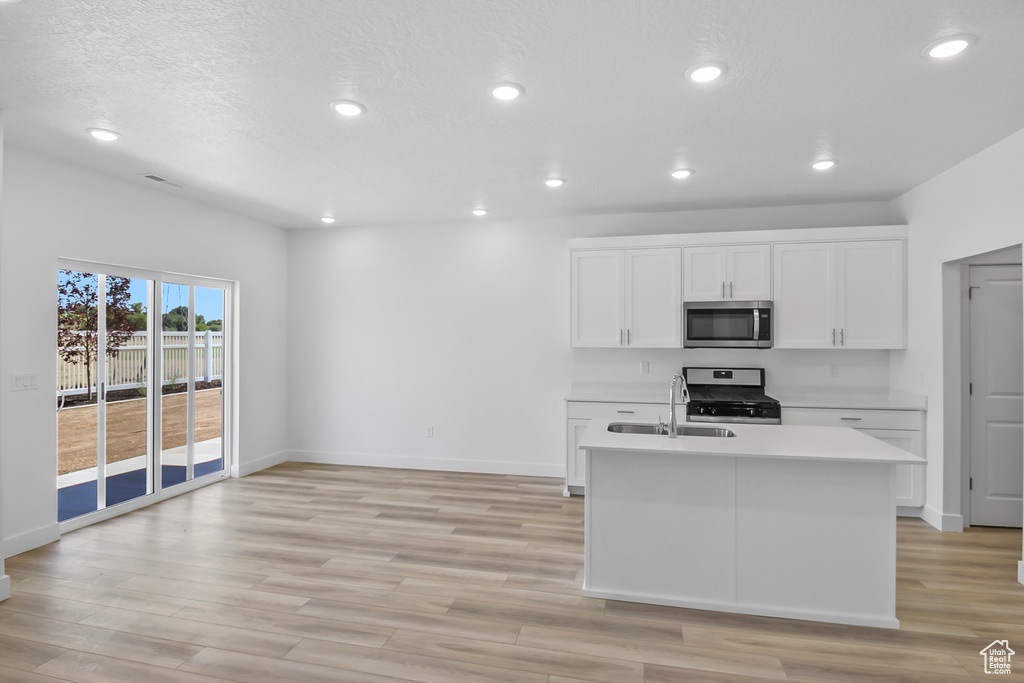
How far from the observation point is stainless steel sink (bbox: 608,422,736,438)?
10.5 feet

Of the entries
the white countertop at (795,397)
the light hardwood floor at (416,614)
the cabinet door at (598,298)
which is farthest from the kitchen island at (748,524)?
the cabinet door at (598,298)

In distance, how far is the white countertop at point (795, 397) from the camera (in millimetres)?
4238

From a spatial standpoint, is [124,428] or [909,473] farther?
[124,428]

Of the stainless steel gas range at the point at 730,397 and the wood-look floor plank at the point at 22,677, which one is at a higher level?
the stainless steel gas range at the point at 730,397

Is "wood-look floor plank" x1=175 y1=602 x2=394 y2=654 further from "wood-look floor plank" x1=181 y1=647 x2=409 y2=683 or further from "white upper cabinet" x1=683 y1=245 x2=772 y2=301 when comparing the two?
"white upper cabinet" x1=683 y1=245 x2=772 y2=301

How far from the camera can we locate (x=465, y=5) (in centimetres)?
195

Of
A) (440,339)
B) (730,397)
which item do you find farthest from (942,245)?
(440,339)

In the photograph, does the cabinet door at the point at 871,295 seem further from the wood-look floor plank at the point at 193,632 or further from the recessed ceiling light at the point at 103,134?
the recessed ceiling light at the point at 103,134

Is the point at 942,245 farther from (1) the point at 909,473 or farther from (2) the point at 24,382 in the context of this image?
(2) the point at 24,382

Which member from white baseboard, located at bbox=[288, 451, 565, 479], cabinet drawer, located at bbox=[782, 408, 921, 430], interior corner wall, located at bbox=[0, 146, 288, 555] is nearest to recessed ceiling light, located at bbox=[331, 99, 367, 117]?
interior corner wall, located at bbox=[0, 146, 288, 555]

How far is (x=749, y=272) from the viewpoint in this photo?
183 inches

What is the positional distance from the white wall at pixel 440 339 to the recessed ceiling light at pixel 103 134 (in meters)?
2.72

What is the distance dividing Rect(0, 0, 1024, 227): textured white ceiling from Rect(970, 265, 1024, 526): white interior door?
1004mm

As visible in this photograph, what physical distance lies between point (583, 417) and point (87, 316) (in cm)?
395
